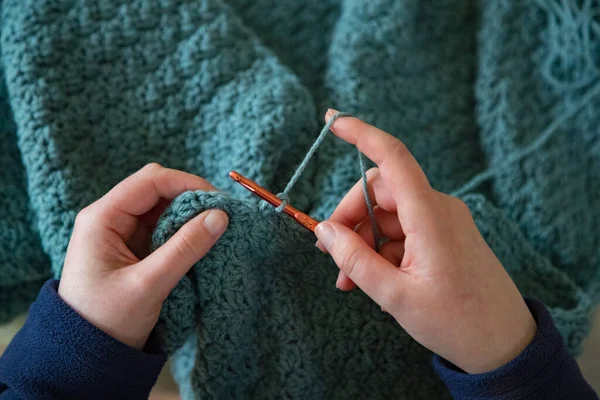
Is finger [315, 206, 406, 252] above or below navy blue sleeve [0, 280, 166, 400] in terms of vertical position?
above

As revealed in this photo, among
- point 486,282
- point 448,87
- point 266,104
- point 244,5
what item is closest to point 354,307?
point 486,282

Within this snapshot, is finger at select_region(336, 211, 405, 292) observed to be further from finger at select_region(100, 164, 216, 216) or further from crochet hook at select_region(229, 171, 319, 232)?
finger at select_region(100, 164, 216, 216)

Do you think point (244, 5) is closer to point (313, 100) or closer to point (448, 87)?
point (313, 100)

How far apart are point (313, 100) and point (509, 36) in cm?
37

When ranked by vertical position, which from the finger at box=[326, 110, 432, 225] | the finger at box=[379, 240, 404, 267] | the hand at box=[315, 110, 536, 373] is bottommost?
the finger at box=[379, 240, 404, 267]

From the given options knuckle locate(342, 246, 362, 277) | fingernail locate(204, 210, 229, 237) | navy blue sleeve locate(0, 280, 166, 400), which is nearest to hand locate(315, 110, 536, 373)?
knuckle locate(342, 246, 362, 277)

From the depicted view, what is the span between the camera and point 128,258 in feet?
2.27

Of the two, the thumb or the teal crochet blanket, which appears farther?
the teal crochet blanket

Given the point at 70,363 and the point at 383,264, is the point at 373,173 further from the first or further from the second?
the point at 70,363

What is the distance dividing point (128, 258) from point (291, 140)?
0.32 m

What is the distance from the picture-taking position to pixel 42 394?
2.15 ft

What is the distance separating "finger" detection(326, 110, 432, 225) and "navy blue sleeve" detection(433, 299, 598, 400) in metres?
0.22

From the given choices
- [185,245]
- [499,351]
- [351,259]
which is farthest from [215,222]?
[499,351]

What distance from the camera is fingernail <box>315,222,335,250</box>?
2.12 ft
